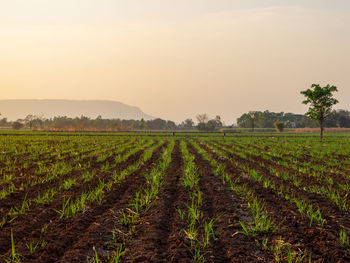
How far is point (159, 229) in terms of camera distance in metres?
5.29

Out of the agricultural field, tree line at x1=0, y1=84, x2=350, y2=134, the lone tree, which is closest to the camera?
the agricultural field

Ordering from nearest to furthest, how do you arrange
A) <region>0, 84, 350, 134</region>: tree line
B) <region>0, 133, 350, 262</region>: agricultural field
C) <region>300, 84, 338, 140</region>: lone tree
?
<region>0, 133, 350, 262</region>: agricultural field → <region>300, 84, 338, 140</region>: lone tree → <region>0, 84, 350, 134</region>: tree line

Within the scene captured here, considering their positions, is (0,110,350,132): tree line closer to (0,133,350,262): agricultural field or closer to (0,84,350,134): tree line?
(0,84,350,134): tree line

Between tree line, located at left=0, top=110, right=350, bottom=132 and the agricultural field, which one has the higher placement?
tree line, located at left=0, top=110, right=350, bottom=132

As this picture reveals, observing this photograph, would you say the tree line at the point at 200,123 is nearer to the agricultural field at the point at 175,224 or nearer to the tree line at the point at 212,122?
the tree line at the point at 212,122

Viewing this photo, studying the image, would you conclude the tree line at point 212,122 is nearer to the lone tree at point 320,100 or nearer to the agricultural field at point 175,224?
the lone tree at point 320,100

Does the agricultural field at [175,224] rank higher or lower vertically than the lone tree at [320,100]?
lower

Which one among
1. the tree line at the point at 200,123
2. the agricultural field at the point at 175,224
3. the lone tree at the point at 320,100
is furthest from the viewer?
the tree line at the point at 200,123

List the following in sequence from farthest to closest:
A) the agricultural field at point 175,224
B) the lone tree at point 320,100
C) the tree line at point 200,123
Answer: the tree line at point 200,123 → the lone tree at point 320,100 → the agricultural field at point 175,224

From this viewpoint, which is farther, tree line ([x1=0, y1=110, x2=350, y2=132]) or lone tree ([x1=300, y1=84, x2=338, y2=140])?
tree line ([x1=0, y1=110, x2=350, y2=132])

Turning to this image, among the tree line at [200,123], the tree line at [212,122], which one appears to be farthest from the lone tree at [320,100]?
the tree line at [212,122]

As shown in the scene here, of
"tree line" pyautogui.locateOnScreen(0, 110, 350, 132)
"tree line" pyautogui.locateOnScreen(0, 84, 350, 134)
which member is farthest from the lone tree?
"tree line" pyautogui.locateOnScreen(0, 110, 350, 132)

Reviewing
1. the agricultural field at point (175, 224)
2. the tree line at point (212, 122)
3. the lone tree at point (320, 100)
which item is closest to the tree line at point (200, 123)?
the tree line at point (212, 122)

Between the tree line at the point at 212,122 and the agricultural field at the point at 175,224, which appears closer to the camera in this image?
the agricultural field at the point at 175,224
